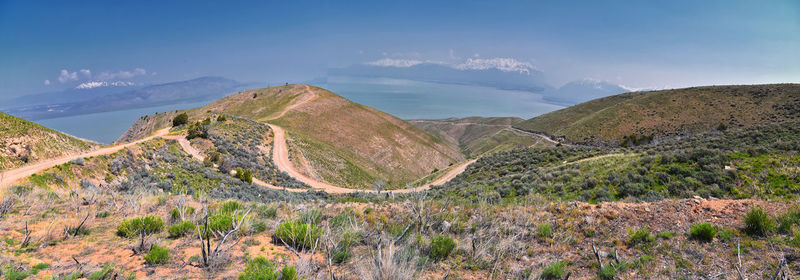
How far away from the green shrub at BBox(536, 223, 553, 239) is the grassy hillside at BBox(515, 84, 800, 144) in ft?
183

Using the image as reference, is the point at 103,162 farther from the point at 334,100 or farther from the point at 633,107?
the point at 633,107

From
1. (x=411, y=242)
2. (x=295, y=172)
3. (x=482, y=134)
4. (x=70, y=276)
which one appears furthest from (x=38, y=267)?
(x=482, y=134)

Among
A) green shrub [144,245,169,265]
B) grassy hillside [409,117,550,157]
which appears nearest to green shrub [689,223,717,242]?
green shrub [144,245,169,265]

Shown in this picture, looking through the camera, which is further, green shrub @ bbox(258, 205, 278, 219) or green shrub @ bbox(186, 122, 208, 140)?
green shrub @ bbox(186, 122, 208, 140)

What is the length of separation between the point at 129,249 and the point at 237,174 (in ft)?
61.4

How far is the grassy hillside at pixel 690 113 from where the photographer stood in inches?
2005

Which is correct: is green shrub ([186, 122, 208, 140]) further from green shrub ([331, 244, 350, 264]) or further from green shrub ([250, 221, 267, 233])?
green shrub ([331, 244, 350, 264])

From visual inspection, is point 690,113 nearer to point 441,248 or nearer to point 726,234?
point 726,234

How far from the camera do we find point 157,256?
15.2ft

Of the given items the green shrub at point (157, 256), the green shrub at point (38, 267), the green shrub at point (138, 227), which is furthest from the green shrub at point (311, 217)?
the green shrub at point (38, 267)

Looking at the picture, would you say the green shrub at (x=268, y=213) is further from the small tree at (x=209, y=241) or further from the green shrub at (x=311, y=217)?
the small tree at (x=209, y=241)

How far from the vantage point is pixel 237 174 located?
22.2 m

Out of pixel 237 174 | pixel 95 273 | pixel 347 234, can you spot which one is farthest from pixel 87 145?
pixel 347 234

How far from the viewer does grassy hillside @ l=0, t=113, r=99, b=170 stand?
1464 cm
